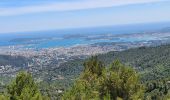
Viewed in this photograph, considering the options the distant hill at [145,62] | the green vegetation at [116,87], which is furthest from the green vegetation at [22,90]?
the distant hill at [145,62]

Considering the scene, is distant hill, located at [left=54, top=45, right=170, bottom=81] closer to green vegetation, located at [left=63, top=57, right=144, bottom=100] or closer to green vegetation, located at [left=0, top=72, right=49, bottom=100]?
green vegetation, located at [left=63, top=57, right=144, bottom=100]

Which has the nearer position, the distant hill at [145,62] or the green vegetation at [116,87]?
the green vegetation at [116,87]

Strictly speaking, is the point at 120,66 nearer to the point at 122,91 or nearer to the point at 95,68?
the point at 122,91

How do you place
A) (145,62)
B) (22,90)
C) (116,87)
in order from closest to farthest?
1. (22,90)
2. (116,87)
3. (145,62)

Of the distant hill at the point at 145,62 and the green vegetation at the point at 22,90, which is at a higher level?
the green vegetation at the point at 22,90

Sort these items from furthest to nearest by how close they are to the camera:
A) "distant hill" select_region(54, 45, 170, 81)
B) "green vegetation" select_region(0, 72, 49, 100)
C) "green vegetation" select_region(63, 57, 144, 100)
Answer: "distant hill" select_region(54, 45, 170, 81) < "green vegetation" select_region(63, 57, 144, 100) < "green vegetation" select_region(0, 72, 49, 100)

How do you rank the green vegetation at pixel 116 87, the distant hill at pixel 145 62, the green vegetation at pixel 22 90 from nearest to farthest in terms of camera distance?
the green vegetation at pixel 22 90
the green vegetation at pixel 116 87
the distant hill at pixel 145 62

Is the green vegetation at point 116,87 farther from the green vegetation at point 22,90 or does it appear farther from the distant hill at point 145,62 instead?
the distant hill at point 145,62

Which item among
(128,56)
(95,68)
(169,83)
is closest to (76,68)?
(128,56)

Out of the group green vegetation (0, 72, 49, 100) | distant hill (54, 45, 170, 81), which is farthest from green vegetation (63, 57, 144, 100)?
distant hill (54, 45, 170, 81)

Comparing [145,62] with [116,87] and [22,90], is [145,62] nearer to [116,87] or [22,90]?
[116,87]

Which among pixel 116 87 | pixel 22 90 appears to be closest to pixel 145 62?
pixel 116 87
